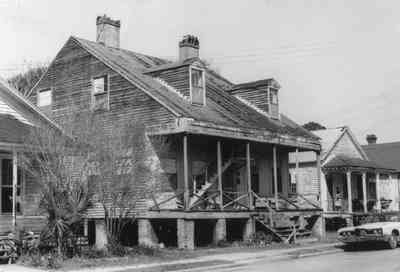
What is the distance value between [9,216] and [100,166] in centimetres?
438

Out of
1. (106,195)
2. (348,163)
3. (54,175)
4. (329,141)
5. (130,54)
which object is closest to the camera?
(54,175)

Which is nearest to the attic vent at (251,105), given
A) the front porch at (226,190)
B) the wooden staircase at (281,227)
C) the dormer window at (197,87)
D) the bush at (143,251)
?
the front porch at (226,190)

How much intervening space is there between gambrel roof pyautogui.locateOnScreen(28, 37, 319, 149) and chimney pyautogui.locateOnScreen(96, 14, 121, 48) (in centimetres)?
77

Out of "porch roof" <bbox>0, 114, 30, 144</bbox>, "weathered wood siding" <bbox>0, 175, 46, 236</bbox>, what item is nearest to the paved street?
"weathered wood siding" <bbox>0, 175, 46, 236</bbox>

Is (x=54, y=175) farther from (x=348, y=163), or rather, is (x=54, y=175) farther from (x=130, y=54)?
(x=348, y=163)

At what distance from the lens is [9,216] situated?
20828 millimetres

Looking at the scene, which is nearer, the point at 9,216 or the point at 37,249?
the point at 37,249

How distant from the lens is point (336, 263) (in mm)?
18656

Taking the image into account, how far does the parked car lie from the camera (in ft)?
76.0

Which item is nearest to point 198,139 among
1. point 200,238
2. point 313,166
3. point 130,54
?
point 200,238

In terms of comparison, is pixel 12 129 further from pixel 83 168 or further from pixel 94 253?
pixel 94 253

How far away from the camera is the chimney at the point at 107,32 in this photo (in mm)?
32562

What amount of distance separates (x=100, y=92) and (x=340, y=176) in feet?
61.7

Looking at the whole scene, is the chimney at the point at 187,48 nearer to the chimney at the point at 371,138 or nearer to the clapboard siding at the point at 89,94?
the clapboard siding at the point at 89,94
